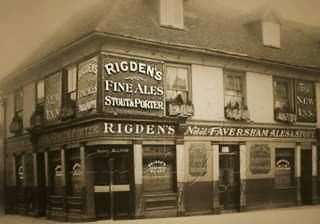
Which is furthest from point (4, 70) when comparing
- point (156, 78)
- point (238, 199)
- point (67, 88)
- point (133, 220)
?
point (238, 199)

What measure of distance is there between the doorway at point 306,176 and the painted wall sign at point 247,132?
15 centimetres

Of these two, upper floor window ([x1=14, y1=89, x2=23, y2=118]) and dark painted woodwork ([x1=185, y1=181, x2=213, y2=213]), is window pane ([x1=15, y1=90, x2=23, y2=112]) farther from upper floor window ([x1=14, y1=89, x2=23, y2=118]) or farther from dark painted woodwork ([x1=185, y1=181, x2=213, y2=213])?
dark painted woodwork ([x1=185, y1=181, x2=213, y2=213])

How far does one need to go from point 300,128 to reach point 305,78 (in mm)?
396

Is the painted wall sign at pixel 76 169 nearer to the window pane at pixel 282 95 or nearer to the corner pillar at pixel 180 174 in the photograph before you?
the corner pillar at pixel 180 174

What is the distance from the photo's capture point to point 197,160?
3.57m

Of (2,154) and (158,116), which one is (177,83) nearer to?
(158,116)

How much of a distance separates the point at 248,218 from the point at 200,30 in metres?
1.38

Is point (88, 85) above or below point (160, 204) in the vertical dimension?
above

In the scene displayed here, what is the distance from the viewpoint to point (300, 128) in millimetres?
4156

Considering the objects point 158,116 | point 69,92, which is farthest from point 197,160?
point 69,92

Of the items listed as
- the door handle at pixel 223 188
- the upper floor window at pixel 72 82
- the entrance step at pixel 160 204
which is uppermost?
the upper floor window at pixel 72 82

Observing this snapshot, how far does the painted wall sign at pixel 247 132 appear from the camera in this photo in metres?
3.57

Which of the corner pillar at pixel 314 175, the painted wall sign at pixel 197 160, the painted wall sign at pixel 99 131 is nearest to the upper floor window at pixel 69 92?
the painted wall sign at pixel 99 131

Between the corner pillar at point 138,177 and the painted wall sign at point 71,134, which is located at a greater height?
the painted wall sign at point 71,134
